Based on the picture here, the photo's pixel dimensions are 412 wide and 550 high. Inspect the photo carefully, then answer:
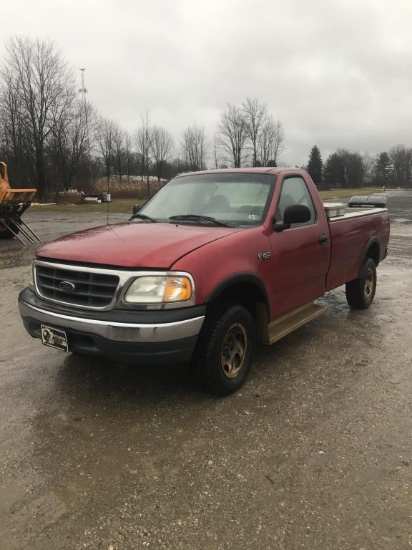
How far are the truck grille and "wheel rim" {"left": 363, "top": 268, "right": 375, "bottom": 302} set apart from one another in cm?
420

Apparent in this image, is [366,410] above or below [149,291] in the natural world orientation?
below

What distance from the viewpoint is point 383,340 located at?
5.20 m

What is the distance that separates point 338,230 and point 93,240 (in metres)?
2.97

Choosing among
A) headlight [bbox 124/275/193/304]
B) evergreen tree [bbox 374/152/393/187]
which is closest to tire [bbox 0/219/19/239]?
headlight [bbox 124/275/193/304]

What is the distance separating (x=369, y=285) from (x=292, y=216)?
296cm

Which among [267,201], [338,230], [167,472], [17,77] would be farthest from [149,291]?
[17,77]

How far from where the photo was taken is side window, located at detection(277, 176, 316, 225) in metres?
4.55

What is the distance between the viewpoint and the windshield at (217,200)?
4289mm

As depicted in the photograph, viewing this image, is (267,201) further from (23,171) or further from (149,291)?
(23,171)

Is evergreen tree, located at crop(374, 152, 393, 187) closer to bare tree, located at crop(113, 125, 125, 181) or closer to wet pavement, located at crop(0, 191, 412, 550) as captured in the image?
bare tree, located at crop(113, 125, 125, 181)

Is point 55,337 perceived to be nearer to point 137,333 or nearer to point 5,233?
point 137,333

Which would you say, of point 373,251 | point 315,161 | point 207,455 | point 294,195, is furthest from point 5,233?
point 315,161

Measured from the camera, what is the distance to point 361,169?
112m

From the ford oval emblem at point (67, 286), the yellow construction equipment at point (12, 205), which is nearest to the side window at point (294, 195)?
the ford oval emblem at point (67, 286)
